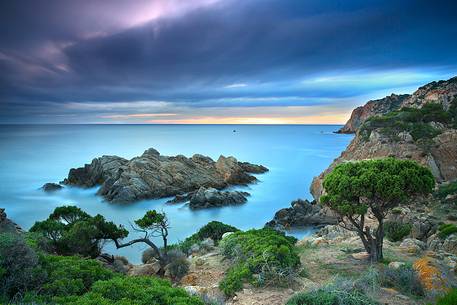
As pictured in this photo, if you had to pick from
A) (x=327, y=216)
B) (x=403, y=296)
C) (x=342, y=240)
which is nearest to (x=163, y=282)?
(x=403, y=296)

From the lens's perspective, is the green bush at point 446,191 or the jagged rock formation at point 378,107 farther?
the jagged rock formation at point 378,107

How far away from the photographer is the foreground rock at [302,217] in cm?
3644

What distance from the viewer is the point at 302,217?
3725cm

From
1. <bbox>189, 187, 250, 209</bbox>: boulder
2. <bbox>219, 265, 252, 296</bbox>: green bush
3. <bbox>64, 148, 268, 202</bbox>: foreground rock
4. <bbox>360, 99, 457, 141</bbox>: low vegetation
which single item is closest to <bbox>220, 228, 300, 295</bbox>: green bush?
<bbox>219, 265, 252, 296</bbox>: green bush

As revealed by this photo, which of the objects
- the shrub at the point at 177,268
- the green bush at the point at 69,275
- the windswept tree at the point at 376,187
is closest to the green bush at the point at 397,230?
the windswept tree at the point at 376,187

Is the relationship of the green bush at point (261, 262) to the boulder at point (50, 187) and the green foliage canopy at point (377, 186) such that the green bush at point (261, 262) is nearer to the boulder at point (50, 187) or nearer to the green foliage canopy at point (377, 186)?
the green foliage canopy at point (377, 186)

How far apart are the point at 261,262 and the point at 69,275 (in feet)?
25.4

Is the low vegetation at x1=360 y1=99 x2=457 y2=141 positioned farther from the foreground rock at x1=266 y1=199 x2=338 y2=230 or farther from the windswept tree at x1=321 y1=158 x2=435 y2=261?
the windswept tree at x1=321 y1=158 x2=435 y2=261

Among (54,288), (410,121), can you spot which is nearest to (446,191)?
(410,121)

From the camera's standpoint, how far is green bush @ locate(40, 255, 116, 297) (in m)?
10.1

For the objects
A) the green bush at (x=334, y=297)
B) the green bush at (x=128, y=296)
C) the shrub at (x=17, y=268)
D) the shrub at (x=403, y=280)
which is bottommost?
the shrub at (x=403, y=280)

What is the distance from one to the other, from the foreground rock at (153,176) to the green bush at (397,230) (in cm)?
3410

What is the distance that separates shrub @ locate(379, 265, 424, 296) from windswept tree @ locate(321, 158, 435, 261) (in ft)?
8.74

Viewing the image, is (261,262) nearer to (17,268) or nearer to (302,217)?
(17,268)
